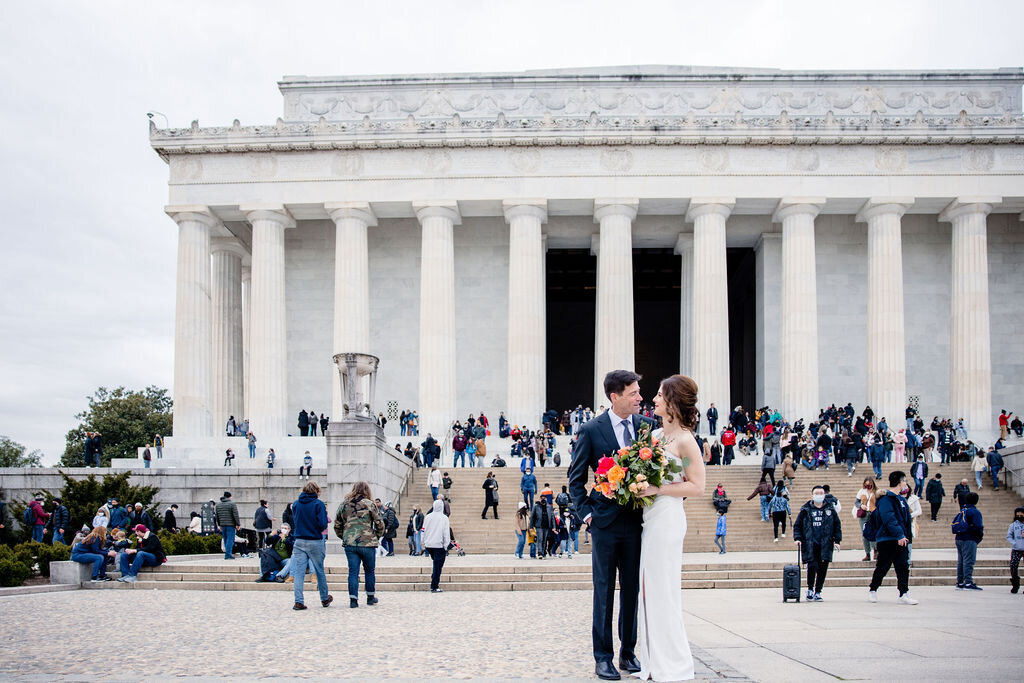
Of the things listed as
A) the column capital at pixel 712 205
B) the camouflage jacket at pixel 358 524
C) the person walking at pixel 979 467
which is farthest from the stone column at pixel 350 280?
the camouflage jacket at pixel 358 524

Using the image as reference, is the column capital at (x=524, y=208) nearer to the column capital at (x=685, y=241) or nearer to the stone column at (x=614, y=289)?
the stone column at (x=614, y=289)

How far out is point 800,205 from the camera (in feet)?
152

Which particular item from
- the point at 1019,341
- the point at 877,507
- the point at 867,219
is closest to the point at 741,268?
the point at 867,219

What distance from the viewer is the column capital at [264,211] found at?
47344 mm

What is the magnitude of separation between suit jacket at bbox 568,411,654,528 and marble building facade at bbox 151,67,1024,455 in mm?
37017

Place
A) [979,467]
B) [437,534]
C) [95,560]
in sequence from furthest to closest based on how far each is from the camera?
[979,467] → [95,560] → [437,534]

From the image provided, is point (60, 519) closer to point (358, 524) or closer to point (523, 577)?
point (523, 577)

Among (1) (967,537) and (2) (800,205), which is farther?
(2) (800,205)

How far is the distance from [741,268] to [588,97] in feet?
47.5

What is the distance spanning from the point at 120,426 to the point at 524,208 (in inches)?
1804

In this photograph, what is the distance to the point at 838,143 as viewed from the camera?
151 ft

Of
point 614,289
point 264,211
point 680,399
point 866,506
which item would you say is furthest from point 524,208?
point 680,399

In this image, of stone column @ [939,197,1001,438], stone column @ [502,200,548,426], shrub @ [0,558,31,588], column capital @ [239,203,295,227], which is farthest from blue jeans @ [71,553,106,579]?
stone column @ [939,197,1001,438]

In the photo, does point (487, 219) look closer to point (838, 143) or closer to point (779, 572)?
point (838, 143)
